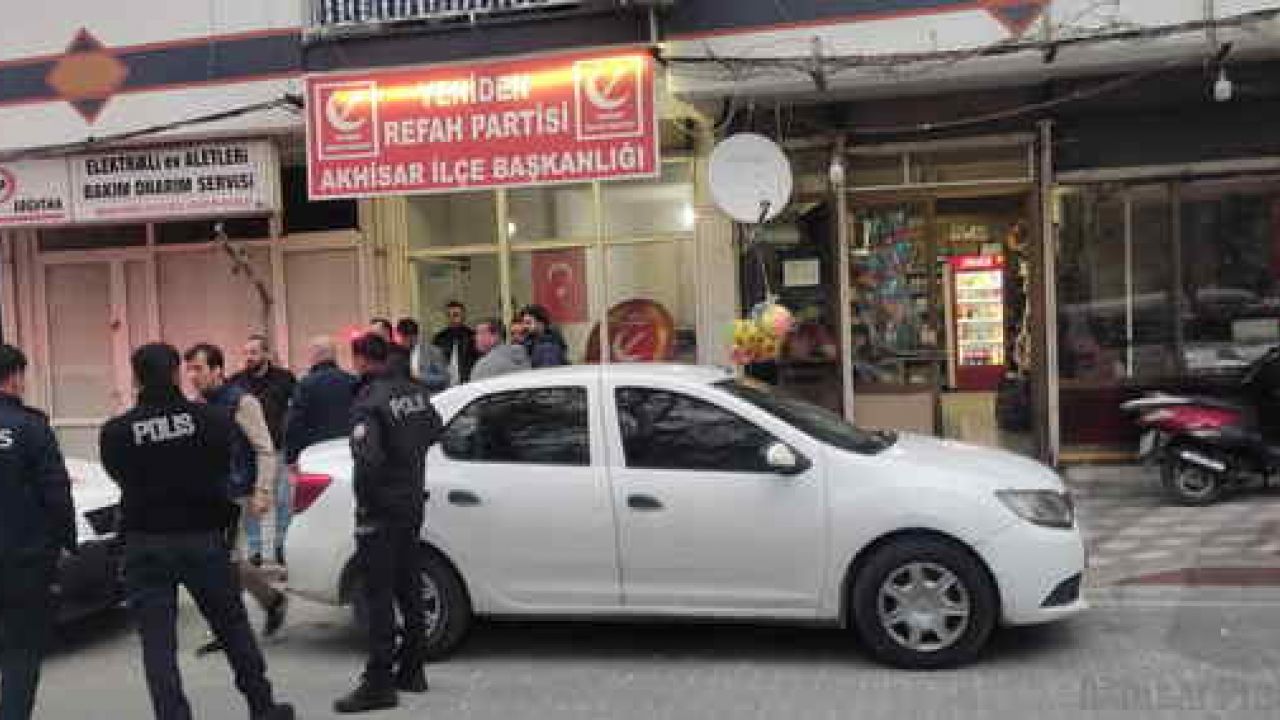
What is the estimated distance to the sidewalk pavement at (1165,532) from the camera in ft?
25.5

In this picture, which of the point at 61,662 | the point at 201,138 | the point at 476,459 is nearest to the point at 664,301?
the point at 201,138

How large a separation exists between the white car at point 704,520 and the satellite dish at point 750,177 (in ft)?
11.6

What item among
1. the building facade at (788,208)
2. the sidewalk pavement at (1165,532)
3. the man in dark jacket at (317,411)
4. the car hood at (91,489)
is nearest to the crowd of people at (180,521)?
the car hood at (91,489)

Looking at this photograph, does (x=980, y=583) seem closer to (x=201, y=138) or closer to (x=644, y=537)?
(x=644, y=537)

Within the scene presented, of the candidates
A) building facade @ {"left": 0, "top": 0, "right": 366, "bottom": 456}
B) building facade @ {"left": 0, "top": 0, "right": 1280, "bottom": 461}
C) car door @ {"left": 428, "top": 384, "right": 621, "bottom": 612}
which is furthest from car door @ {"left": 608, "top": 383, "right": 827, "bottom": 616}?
building facade @ {"left": 0, "top": 0, "right": 366, "bottom": 456}

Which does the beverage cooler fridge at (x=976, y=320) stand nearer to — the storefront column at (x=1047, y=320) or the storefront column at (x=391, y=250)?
the storefront column at (x=1047, y=320)

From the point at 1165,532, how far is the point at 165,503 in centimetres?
684

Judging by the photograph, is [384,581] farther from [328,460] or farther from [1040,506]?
[1040,506]

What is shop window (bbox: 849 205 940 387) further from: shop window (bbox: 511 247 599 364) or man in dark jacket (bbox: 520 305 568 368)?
man in dark jacket (bbox: 520 305 568 368)

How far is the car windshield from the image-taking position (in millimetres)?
6414

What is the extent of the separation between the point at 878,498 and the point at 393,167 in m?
6.15

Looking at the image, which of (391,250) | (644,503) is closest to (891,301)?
(391,250)

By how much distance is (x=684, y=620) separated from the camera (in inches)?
251

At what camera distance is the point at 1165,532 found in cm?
896
